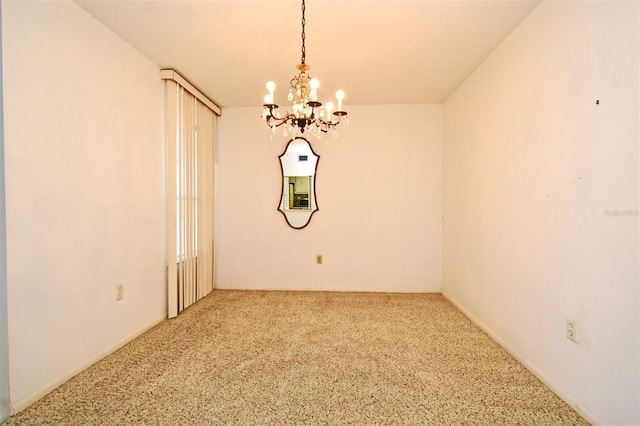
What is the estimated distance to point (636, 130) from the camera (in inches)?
50.0

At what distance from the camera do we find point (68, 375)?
187 cm

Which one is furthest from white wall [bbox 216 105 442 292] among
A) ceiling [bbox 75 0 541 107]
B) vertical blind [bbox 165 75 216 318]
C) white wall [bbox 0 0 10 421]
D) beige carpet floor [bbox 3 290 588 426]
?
white wall [bbox 0 0 10 421]

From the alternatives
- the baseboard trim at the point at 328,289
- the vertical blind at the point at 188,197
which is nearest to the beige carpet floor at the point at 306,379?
the vertical blind at the point at 188,197

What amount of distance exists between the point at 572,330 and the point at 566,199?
71cm

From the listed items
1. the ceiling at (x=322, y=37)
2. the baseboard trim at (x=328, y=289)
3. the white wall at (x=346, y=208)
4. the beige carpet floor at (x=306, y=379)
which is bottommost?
the beige carpet floor at (x=306, y=379)

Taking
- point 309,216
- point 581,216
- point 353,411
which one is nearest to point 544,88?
point 581,216

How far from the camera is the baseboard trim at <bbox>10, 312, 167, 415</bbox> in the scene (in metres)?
1.58

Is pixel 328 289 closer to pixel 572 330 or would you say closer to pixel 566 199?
pixel 572 330

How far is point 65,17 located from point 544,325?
352 cm

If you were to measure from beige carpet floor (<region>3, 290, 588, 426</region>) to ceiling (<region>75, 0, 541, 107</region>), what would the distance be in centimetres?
233

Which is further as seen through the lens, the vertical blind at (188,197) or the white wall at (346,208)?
the white wall at (346,208)

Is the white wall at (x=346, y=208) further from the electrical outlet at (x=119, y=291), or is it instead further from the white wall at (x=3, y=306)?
the white wall at (x=3, y=306)

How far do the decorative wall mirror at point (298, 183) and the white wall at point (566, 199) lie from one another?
1.94 m

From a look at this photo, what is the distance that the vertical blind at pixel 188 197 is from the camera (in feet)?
9.43
